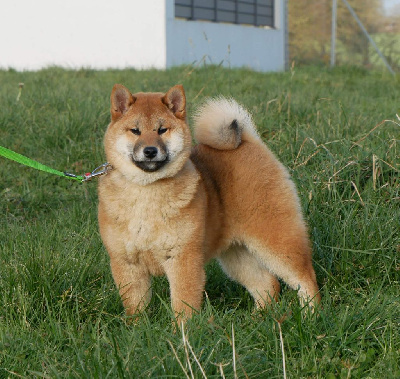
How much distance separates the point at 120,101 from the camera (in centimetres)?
329

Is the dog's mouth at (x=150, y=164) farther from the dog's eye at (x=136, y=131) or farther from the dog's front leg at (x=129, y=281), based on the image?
the dog's front leg at (x=129, y=281)

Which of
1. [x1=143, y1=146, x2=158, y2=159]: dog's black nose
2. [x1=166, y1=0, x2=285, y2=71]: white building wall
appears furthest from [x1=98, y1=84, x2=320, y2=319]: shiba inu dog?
[x1=166, y1=0, x2=285, y2=71]: white building wall

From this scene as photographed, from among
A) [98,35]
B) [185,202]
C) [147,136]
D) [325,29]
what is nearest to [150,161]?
[147,136]

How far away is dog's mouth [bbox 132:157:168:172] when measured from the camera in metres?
3.09

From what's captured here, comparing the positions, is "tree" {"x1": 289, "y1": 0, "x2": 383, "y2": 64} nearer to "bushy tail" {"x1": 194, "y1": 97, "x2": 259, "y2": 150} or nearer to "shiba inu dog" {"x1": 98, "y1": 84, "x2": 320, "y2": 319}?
"bushy tail" {"x1": 194, "y1": 97, "x2": 259, "y2": 150}

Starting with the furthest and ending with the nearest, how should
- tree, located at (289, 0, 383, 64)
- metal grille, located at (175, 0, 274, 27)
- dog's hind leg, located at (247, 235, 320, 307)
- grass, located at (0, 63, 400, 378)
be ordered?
tree, located at (289, 0, 383, 64) → metal grille, located at (175, 0, 274, 27) → dog's hind leg, located at (247, 235, 320, 307) → grass, located at (0, 63, 400, 378)

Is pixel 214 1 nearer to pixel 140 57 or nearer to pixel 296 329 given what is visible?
pixel 140 57

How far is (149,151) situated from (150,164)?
0.08 m

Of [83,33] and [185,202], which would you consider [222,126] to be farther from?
[83,33]

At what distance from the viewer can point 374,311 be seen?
9.62 ft

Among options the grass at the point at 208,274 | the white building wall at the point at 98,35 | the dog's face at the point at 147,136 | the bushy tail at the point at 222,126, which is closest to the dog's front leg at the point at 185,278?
the grass at the point at 208,274

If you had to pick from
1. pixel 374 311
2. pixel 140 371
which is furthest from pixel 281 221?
pixel 140 371

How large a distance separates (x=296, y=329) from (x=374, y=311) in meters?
0.44

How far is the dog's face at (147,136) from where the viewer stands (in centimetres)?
311
